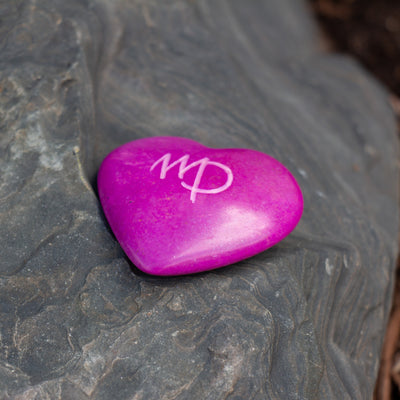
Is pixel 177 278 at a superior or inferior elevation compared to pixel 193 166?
inferior

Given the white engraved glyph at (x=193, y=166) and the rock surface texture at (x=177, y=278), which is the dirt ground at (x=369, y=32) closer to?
the rock surface texture at (x=177, y=278)

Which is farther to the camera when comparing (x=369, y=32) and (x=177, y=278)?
(x=369, y=32)

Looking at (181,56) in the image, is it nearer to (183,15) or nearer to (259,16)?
(183,15)

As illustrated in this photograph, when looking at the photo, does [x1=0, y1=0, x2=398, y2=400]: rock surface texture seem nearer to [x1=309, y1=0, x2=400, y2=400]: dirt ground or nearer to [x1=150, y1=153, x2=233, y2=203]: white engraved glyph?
[x1=150, y1=153, x2=233, y2=203]: white engraved glyph

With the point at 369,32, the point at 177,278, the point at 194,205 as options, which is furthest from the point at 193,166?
the point at 369,32

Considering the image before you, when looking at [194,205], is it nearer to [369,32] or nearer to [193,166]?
[193,166]

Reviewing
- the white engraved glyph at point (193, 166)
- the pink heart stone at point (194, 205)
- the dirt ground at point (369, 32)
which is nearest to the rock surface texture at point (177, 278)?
the pink heart stone at point (194, 205)
